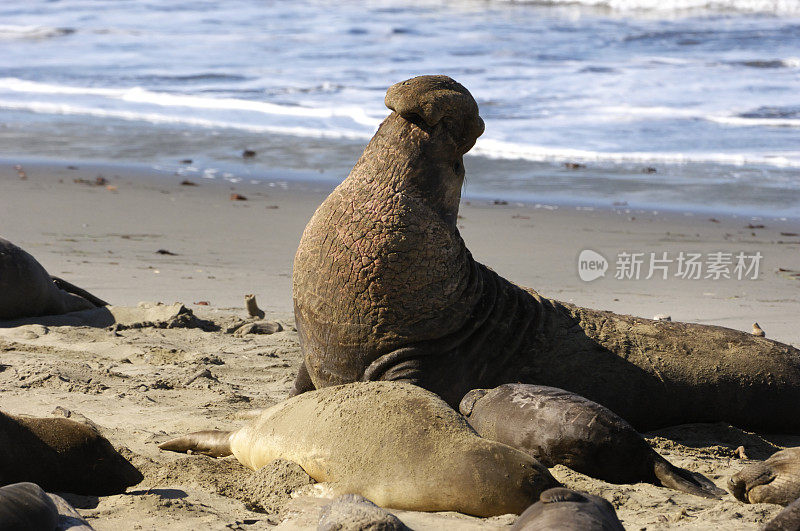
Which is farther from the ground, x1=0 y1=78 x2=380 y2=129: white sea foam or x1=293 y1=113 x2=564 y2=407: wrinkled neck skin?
x1=0 y1=78 x2=380 y2=129: white sea foam

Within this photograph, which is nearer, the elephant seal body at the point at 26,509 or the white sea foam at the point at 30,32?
the elephant seal body at the point at 26,509

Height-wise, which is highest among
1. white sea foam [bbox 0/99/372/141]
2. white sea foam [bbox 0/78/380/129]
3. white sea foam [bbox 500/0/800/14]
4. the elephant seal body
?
white sea foam [bbox 500/0/800/14]

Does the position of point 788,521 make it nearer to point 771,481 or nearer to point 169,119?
point 771,481

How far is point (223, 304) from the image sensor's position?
309 inches

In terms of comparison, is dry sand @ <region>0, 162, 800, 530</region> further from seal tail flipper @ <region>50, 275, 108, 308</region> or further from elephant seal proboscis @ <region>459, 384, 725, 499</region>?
seal tail flipper @ <region>50, 275, 108, 308</region>

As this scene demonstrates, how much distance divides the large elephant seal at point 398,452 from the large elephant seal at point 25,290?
343 centimetres

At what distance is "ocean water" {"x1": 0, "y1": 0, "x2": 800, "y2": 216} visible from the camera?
1462 cm

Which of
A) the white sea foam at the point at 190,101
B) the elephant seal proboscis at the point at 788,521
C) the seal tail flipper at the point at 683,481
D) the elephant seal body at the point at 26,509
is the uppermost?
the white sea foam at the point at 190,101

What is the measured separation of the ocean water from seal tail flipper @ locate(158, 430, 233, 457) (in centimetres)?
902

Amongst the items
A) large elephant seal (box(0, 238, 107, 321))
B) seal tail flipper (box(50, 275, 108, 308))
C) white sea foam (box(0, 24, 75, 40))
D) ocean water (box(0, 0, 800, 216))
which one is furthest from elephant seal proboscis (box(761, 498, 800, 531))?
white sea foam (box(0, 24, 75, 40))

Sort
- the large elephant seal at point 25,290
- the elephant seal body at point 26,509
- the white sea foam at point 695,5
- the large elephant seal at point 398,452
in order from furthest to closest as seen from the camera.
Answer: the white sea foam at point 695,5
the large elephant seal at point 25,290
the large elephant seal at point 398,452
the elephant seal body at point 26,509

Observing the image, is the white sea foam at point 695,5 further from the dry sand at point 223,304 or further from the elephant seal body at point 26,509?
the elephant seal body at point 26,509

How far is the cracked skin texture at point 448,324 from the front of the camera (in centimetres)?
446

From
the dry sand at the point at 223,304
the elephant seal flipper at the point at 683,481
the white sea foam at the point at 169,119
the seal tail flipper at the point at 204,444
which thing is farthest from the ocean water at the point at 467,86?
the seal tail flipper at the point at 204,444
